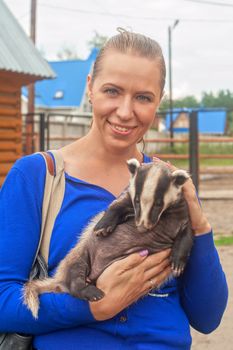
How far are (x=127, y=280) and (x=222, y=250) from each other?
631cm

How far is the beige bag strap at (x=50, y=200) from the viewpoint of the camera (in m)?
2.17

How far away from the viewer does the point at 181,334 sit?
2.24m

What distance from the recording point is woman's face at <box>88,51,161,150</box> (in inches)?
90.3

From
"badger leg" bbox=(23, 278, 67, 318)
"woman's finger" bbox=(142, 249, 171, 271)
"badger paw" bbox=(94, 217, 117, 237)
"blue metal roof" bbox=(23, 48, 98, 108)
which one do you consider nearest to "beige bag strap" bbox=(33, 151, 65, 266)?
"badger leg" bbox=(23, 278, 67, 318)

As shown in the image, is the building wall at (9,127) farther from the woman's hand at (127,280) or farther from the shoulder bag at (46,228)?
the woman's hand at (127,280)

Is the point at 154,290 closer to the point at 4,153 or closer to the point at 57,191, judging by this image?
the point at 57,191

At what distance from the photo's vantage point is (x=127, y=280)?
6.94 feet

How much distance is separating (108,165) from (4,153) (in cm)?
812

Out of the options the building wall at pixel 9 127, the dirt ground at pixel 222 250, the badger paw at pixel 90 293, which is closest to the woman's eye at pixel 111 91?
the badger paw at pixel 90 293

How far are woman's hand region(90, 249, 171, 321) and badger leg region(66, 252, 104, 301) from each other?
3 cm

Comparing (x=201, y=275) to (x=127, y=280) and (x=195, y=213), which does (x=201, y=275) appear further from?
(x=127, y=280)

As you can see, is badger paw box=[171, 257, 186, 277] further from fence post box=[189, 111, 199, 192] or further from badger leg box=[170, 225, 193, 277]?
fence post box=[189, 111, 199, 192]

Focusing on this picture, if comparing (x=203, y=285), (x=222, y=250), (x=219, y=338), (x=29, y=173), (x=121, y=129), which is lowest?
(x=219, y=338)

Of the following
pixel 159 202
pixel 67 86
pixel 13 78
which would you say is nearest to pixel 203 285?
pixel 159 202
